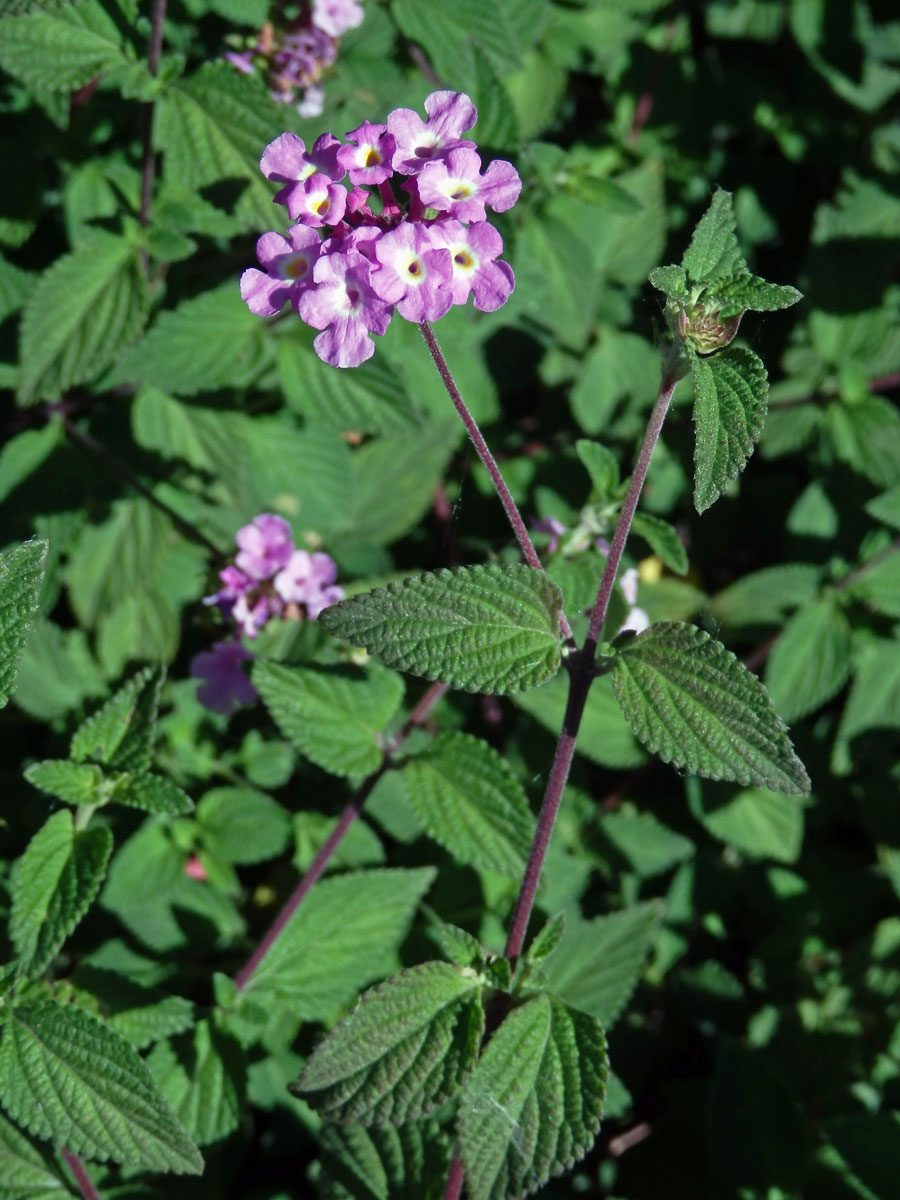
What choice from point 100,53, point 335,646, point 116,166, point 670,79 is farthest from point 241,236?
point 670,79

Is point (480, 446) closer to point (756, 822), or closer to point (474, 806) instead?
point (474, 806)

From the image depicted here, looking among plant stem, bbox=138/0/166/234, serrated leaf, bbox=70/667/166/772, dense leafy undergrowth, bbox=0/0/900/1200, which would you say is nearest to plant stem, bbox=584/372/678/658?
dense leafy undergrowth, bbox=0/0/900/1200

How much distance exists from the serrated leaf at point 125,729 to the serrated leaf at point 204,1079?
22.7 inches

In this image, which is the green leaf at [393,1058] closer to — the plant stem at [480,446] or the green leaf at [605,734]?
the plant stem at [480,446]

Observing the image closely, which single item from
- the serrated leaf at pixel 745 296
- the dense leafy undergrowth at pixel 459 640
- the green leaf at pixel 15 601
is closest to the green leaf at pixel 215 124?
the dense leafy undergrowth at pixel 459 640

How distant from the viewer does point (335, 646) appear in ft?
7.79

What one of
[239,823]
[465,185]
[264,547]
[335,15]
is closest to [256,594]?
[264,547]

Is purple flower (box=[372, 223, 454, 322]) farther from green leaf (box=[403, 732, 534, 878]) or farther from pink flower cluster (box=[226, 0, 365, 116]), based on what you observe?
pink flower cluster (box=[226, 0, 365, 116])

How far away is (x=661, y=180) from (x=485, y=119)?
3.81ft

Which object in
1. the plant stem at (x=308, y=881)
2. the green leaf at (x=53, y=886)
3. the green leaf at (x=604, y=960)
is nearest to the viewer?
the green leaf at (x=53, y=886)

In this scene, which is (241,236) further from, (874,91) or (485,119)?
(874,91)

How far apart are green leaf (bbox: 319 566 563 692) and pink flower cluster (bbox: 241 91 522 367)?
0.35 metres

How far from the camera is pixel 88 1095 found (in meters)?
1.76

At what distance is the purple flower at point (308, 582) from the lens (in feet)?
7.94
